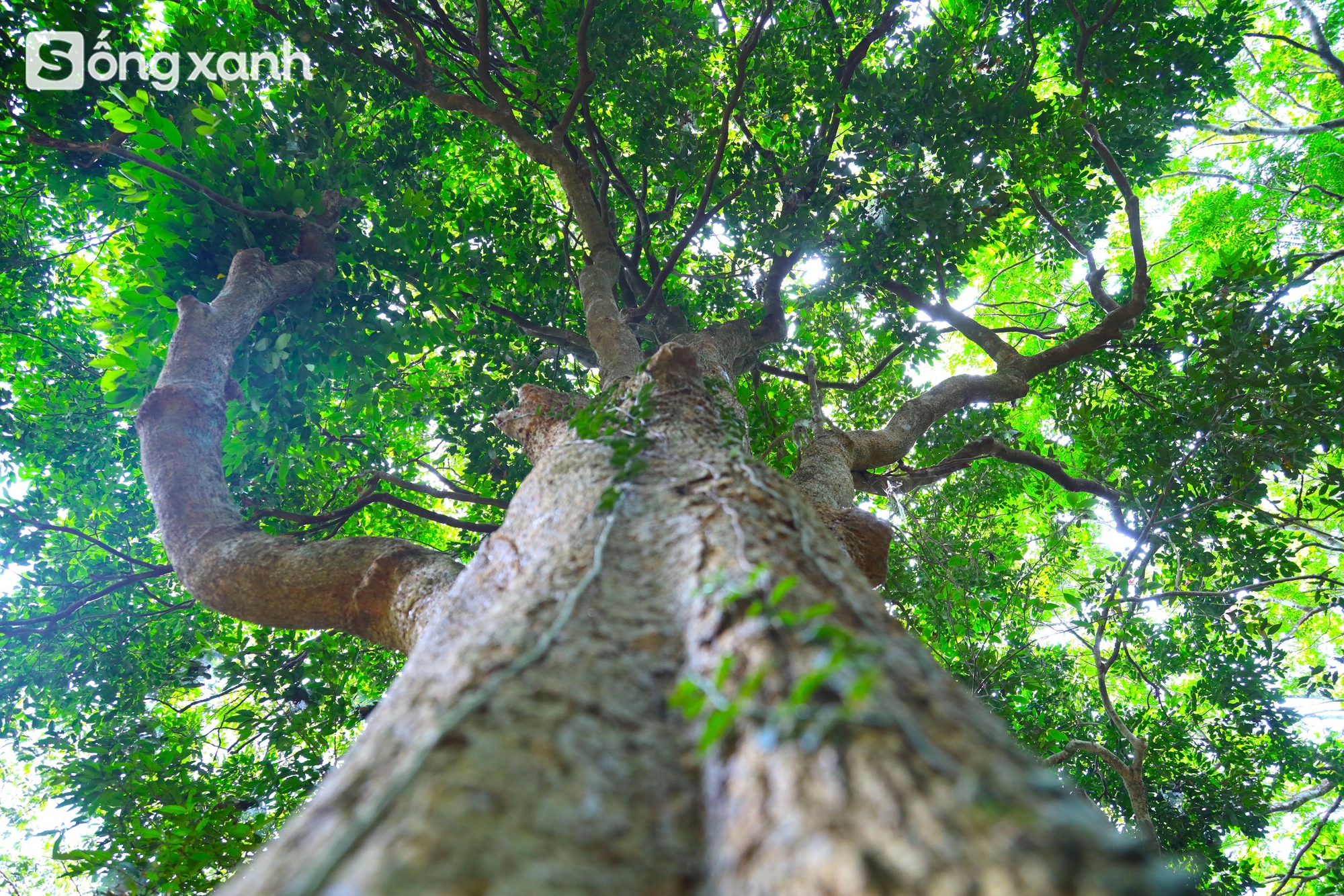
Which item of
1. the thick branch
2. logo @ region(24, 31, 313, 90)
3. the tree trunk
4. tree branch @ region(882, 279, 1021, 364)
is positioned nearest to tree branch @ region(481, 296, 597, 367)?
the thick branch

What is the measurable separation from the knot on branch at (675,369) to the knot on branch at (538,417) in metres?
0.50

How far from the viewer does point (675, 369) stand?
2627 millimetres

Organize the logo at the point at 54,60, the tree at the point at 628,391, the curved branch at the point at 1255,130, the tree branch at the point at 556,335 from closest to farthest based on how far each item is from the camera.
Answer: the tree at the point at 628,391
the logo at the point at 54,60
the tree branch at the point at 556,335
the curved branch at the point at 1255,130

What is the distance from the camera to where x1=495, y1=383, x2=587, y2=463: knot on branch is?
296cm

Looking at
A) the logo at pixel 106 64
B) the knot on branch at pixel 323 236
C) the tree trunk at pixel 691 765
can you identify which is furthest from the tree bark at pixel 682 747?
the logo at pixel 106 64

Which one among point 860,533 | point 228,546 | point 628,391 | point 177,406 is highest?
point 177,406

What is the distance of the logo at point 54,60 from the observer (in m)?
3.70

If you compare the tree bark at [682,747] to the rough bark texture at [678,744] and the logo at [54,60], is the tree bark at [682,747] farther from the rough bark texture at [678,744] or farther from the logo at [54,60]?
the logo at [54,60]

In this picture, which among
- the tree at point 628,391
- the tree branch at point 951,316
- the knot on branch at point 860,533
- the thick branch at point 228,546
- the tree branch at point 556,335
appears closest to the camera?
the tree at point 628,391

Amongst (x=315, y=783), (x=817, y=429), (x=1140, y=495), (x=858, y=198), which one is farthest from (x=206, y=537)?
(x=1140, y=495)

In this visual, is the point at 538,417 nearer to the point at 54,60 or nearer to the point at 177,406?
the point at 177,406

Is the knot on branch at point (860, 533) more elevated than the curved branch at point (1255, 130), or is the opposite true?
the curved branch at point (1255, 130)

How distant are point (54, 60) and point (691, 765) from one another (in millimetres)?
5566

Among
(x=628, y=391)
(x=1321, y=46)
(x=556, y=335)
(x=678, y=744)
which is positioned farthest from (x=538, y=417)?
(x=1321, y=46)
